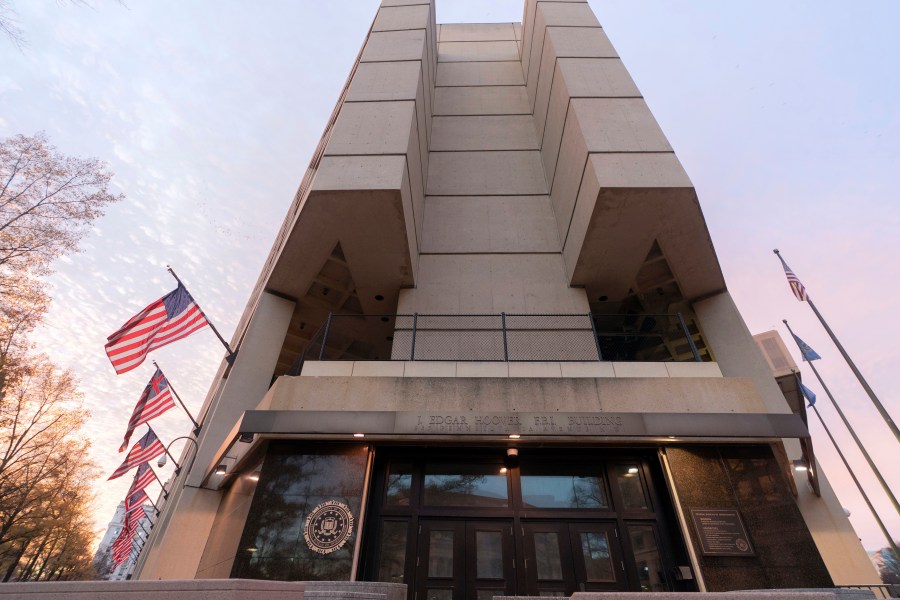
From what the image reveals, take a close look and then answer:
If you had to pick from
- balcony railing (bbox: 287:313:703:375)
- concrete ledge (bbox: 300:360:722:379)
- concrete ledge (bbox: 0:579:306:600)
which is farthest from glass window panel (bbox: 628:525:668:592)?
concrete ledge (bbox: 0:579:306:600)

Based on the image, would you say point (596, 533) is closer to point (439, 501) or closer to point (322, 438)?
point (439, 501)

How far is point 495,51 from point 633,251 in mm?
17088

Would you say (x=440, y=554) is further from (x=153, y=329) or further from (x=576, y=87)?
(x=576, y=87)

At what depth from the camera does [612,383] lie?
9219mm

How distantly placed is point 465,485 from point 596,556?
9.47ft

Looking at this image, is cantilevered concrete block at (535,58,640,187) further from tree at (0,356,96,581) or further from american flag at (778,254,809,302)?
tree at (0,356,96,581)

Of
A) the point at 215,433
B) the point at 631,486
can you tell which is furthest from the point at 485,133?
the point at 215,433

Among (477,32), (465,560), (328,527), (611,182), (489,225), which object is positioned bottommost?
(465,560)

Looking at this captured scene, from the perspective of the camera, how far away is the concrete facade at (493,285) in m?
9.02

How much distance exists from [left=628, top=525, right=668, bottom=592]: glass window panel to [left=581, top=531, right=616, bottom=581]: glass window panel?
0.53 metres

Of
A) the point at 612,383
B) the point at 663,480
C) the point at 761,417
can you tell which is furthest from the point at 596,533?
the point at 761,417

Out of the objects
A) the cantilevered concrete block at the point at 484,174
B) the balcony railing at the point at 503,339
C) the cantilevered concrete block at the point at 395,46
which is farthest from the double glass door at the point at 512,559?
the cantilevered concrete block at the point at 395,46

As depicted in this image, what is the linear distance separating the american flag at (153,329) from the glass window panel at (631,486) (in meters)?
11.6

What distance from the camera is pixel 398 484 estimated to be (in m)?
9.27
